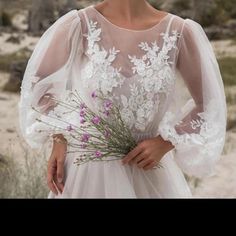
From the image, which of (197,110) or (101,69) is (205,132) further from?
(101,69)

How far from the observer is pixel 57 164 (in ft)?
3.70

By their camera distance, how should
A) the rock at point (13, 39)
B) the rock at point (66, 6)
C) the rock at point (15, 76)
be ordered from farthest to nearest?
the rock at point (13, 39)
the rock at point (15, 76)
the rock at point (66, 6)

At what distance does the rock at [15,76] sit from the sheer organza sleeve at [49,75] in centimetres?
79

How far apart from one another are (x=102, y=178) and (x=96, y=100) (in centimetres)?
17

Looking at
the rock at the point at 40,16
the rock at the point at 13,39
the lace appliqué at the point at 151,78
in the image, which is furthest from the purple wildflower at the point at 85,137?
the rock at the point at 13,39

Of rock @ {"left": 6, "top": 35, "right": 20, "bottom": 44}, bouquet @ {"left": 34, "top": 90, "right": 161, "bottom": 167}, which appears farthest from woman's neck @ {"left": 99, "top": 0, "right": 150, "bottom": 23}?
rock @ {"left": 6, "top": 35, "right": 20, "bottom": 44}

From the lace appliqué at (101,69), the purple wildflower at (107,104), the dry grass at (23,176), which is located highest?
the lace appliqué at (101,69)

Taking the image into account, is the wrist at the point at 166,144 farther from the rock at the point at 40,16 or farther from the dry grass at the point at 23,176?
the rock at the point at 40,16

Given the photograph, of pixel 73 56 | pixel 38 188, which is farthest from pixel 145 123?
pixel 38 188

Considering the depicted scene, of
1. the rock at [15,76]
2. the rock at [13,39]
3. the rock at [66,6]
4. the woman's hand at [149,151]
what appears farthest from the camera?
the rock at [13,39]

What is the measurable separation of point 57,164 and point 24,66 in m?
0.88

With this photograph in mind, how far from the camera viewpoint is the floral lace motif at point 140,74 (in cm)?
109
